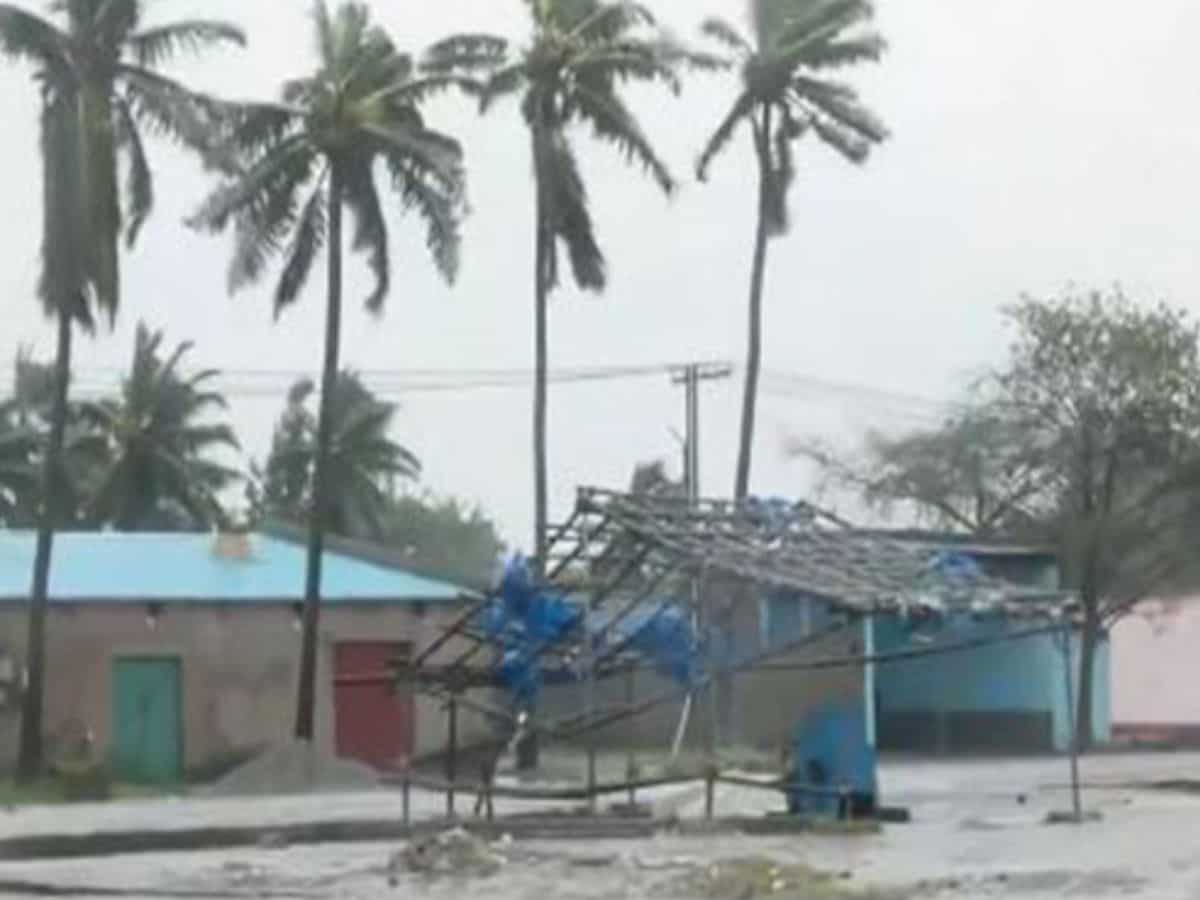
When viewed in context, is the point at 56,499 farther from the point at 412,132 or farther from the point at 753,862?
the point at 753,862

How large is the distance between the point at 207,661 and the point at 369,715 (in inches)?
127

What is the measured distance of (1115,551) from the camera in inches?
3027

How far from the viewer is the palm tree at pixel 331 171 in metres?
54.9

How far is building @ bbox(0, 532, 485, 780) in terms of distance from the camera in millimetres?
55938

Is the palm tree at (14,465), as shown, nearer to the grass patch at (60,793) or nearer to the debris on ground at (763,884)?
the grass patch at (60,793)

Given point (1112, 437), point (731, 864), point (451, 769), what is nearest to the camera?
point (731, 864)

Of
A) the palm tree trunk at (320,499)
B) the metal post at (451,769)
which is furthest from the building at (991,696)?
the metal post at (451,769)

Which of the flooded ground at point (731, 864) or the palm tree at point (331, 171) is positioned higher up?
the palm tree at point (331, 171)

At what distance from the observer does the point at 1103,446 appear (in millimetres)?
77312

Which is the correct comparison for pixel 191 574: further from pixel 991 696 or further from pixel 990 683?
pixel 991 696

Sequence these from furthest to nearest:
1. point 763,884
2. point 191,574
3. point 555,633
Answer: point 191,574 → point 555,633 → point 763,884

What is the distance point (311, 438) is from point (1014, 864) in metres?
70.2

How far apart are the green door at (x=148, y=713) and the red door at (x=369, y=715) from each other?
2.91 m

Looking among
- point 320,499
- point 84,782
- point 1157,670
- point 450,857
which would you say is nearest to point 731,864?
point 450,857
